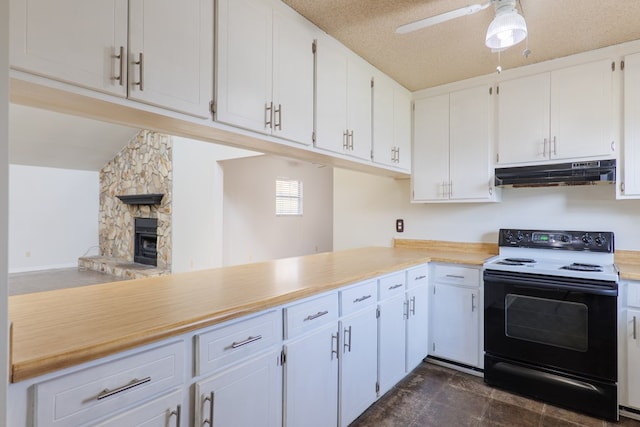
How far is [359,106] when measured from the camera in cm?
253

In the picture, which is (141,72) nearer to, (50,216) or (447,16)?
(447,16)

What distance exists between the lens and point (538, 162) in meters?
2.66

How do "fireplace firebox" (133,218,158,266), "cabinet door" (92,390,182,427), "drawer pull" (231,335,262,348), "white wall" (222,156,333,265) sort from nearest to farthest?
"cabinet door" (92,390,182,427)
"drawer pull" (231,335,262,348)
"fireplace firebox" (133,218,158,266)
"white wall" (222,156,333,265)

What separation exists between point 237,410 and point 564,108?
2922mm

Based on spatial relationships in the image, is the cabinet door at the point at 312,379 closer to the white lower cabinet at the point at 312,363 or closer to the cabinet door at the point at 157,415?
the white lower cabinet at the point at 312,363

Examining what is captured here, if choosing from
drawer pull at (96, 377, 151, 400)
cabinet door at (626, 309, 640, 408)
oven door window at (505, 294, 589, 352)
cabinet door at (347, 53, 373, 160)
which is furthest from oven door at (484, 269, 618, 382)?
drawer pull at (96, 377, 151, 400)

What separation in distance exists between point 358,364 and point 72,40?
1.97 meters

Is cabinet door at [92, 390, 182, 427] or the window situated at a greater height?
the window

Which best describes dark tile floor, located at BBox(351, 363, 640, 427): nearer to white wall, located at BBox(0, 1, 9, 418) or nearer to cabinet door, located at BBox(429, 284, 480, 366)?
cabinet door, located at BBox(429, 284, 480, 366)

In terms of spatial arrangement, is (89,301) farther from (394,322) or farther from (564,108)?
(564,108)

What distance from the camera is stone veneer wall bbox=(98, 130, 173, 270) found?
6.10m

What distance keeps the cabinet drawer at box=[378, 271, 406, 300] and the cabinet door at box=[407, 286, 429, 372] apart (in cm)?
15

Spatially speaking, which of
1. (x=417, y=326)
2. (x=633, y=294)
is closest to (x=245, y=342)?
(x=417, y=326)

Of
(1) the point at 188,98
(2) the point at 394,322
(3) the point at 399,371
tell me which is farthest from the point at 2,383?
(3) the point at 399,371
